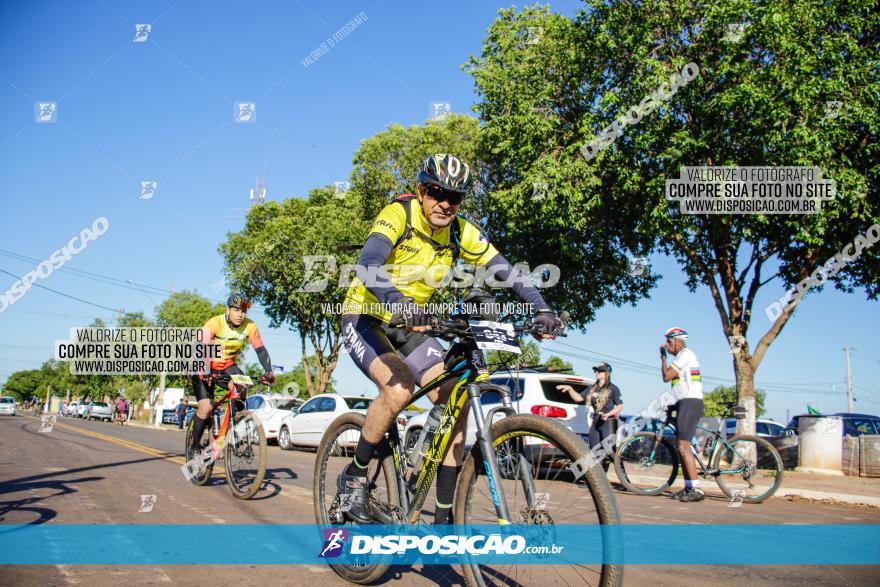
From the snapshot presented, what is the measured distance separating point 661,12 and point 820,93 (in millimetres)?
4156

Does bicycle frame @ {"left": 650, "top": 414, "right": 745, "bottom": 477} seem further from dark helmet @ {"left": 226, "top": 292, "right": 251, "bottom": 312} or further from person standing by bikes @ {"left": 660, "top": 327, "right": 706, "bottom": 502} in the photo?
dark helmet @ {"left": 226, "top": 292, "right": 251, "bottom": 312}

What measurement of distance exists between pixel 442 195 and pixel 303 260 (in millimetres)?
26535

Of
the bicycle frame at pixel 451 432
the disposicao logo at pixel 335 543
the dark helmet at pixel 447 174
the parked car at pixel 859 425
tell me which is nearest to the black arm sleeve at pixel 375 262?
the dark helmet at pixel 447 174

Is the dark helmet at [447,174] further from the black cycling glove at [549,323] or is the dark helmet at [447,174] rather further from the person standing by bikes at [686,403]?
the person standing by bikes at [686,403]

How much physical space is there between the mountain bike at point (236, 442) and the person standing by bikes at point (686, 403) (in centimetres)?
537

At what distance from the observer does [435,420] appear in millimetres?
3477

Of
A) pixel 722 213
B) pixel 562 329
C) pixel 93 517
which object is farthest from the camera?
pixel 722 213

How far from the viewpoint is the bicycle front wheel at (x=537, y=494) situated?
255 cm

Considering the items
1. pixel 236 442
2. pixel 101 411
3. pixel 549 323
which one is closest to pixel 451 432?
pixel 549 323

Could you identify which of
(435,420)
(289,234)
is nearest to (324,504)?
(435,420)

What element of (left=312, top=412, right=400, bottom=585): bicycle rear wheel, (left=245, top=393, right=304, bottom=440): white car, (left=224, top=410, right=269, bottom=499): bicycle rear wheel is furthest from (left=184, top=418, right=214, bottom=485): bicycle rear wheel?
(left=245, top=393, right=304, bottom=440): white car

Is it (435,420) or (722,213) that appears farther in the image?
(722,213)

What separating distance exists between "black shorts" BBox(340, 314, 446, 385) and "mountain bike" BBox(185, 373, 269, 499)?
3.34m

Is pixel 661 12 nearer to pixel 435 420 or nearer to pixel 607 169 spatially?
pixel 607 169
